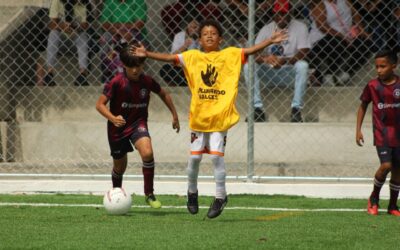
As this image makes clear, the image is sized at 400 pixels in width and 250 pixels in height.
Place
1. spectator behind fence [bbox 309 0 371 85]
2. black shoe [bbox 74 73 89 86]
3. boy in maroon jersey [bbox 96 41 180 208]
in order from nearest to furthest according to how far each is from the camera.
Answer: boy in maroon jersey [bbox 96 41 180 208]
spectator behind fence [bbox 309 0 371 85]
black shoe [bbox 74 73 89 86]

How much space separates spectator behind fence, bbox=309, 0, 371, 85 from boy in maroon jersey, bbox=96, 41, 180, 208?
3.28 meters

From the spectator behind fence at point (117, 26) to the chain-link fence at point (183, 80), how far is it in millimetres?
15

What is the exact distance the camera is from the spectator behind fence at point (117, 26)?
13.7 meters

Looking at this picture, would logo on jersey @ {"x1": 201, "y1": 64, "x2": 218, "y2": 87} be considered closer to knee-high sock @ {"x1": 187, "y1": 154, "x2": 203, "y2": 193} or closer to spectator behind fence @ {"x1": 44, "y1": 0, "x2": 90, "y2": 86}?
knee-high sock @ {"x1": 187, "y1": 154, "x2": 203, "y2": 193}

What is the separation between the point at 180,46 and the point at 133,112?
10.2ft

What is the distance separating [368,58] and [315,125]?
1291mm

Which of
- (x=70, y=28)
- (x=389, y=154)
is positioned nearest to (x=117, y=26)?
(x=70, y=28)

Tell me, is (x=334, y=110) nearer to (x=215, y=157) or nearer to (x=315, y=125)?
(x=315, y=125)

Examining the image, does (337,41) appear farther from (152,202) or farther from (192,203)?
(192,203)

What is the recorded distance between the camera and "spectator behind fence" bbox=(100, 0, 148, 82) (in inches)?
540

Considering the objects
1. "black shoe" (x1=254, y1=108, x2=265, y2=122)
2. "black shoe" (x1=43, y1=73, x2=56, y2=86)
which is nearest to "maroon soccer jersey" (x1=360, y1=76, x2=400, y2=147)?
"black shoe" (x1=254, y1=108, x2=265, y2=122)

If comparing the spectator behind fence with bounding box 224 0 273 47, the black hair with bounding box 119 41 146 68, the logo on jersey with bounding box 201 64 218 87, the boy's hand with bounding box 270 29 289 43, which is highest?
the spectator behind fence with bounding box 224 0 273 47

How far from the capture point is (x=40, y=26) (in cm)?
1441

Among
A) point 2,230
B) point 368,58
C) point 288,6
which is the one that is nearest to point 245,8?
point 288,6
